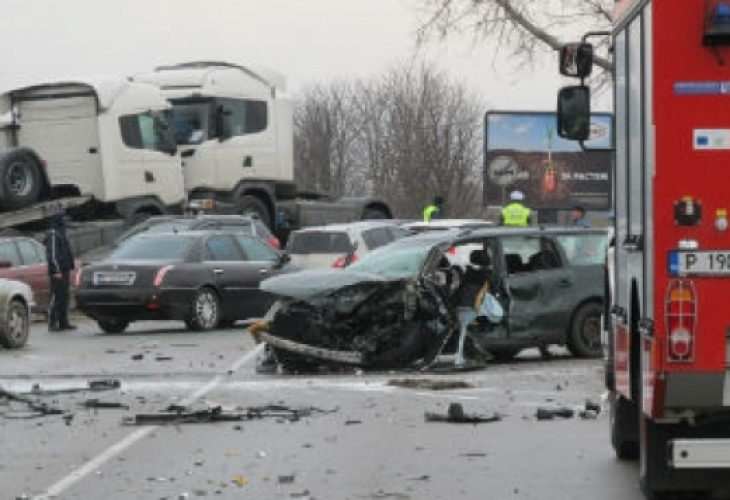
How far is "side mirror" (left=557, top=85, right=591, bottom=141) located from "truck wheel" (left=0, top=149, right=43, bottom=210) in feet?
67.0

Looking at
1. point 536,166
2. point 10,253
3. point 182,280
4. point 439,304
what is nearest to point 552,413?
point 439,304

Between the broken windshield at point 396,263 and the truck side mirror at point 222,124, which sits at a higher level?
the truck side mirror at point 222,124

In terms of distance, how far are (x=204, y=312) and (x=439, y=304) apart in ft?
25.3

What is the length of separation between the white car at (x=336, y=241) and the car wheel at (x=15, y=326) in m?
6.70

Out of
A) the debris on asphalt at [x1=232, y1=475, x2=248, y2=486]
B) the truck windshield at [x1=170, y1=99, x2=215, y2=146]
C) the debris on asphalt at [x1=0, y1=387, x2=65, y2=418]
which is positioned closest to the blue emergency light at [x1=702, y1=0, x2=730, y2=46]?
the debris on asphalt at [x1=232, y1=475, x2=248, y2=486]

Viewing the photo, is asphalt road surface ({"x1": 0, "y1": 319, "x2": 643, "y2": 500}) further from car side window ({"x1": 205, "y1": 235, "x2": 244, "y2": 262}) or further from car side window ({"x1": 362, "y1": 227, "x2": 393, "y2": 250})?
car side window ({"x1": 362, "y1": 227, "x2": 393, "y2": 250})

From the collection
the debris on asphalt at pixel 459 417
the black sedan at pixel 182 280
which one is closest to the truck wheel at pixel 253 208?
the black sedan at pixel 182 280

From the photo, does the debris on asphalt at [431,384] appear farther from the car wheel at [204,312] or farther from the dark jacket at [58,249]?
the dark jacket at [58,249]

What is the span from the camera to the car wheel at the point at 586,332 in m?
17.7

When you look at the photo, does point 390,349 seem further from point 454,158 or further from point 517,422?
point 454,158

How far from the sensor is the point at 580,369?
16484 millimetres

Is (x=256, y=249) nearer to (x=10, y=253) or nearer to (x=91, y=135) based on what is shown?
(x=10, y=253)

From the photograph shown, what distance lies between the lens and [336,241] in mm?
27469

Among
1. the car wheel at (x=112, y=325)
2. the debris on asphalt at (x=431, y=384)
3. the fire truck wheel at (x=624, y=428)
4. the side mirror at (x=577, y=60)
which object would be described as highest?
the side mirror at (x=577, y=60)
